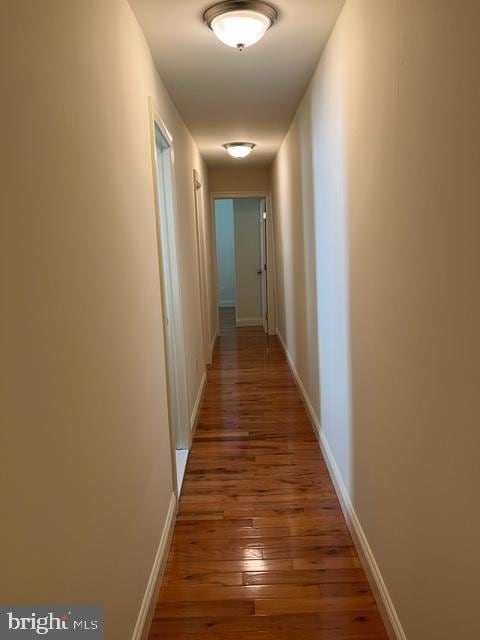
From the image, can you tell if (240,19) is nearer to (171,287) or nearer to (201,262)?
(171,287)

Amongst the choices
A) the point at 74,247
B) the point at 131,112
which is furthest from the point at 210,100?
the point at 74,247

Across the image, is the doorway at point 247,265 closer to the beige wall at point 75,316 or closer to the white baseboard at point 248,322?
the white baseboard at point 248,322

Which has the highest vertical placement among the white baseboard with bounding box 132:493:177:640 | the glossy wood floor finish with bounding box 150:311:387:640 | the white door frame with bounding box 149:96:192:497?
the white door frame with bounding box 149:96:192:497

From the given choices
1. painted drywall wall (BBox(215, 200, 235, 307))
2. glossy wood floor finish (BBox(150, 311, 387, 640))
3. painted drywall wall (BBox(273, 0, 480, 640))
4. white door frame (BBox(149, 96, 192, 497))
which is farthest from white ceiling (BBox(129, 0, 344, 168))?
painted drywall wall (BBox(215, 200, 235, 307))

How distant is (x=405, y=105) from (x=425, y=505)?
1.12 m

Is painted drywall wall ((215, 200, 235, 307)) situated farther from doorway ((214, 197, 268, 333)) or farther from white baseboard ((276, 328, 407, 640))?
white baseboard ((276, 328, 407, 640))

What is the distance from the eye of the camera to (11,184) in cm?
90

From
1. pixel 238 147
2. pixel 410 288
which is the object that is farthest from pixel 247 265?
pixel 410 288

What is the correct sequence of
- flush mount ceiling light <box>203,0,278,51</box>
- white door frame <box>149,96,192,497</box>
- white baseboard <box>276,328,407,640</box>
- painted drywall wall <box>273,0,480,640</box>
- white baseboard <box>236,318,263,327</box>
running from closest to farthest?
painted drywall wall <box>273,0,480,640</box>
white baseboard <box>276,328,407,640</box>
flush mount ceiling light <box>203,0,278,51</box>
white door frame <box>149,96,192,497</box>
white baseboard <box>236,318,263,327</box>

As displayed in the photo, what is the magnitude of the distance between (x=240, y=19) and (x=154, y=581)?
231 centimetres

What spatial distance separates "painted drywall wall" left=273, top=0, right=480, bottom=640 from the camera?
109 cm

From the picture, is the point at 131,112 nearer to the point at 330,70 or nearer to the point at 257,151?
the point at 330,70

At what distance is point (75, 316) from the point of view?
1222 millimetres

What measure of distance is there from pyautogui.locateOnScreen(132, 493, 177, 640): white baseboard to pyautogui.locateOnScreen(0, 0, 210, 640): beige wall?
0.07 meters
